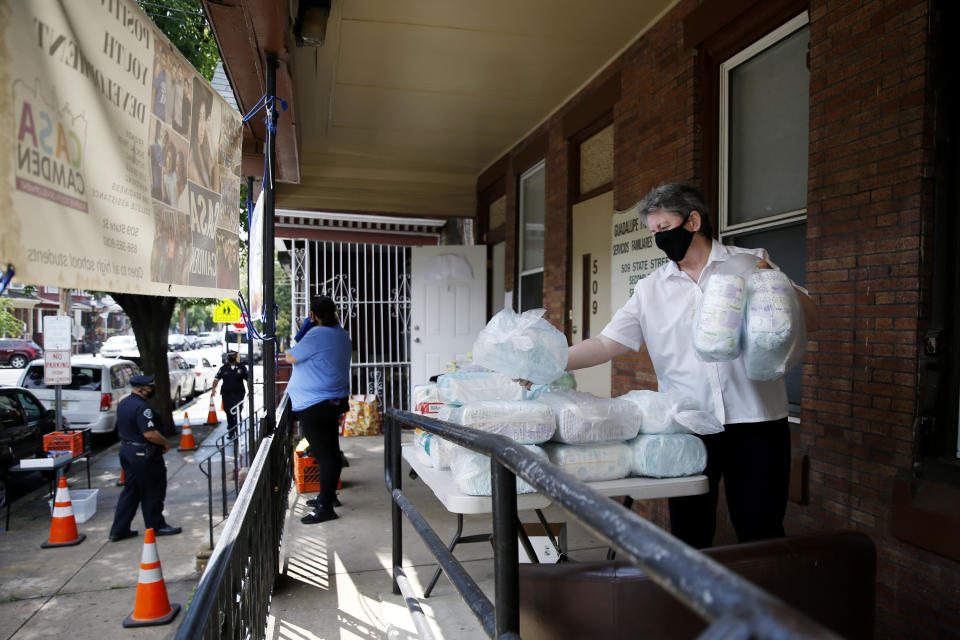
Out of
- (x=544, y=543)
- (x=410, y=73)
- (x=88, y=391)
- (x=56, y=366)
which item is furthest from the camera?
(x=88, y=391)

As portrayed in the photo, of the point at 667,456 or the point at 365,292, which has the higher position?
the point at 365,292

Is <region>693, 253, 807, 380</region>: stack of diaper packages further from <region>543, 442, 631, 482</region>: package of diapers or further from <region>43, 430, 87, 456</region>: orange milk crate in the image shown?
<region>43, 430, 87, 456</region>: orange milk crate

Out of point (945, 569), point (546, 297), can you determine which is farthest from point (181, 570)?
point (945, 569)

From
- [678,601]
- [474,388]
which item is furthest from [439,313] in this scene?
[678,601]

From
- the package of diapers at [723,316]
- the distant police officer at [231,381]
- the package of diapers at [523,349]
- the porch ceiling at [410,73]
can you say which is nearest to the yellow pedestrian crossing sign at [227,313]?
the distant police officer at [231,381]

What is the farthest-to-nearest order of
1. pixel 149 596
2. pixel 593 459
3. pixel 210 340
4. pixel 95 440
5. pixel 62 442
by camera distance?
pixel 210 340, pixel 95 440, pixel 62 442, pixel 149 596, pixel 593 459

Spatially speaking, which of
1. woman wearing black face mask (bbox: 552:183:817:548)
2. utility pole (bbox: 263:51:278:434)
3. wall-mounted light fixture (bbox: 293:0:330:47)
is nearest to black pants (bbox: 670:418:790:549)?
woman wearing black face mask (bbox: 552:183:817:548)

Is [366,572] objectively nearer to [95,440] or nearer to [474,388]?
[474,388]

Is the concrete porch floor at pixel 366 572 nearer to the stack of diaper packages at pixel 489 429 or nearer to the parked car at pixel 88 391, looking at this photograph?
the stack of diaper packages at pixel 489 429

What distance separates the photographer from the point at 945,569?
2500 mm

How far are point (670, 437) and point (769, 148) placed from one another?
2406 millimetres

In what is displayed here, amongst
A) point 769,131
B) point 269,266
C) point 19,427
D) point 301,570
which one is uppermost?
point 769,131

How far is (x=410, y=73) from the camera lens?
559cm

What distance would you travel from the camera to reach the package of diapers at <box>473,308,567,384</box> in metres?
2.36
